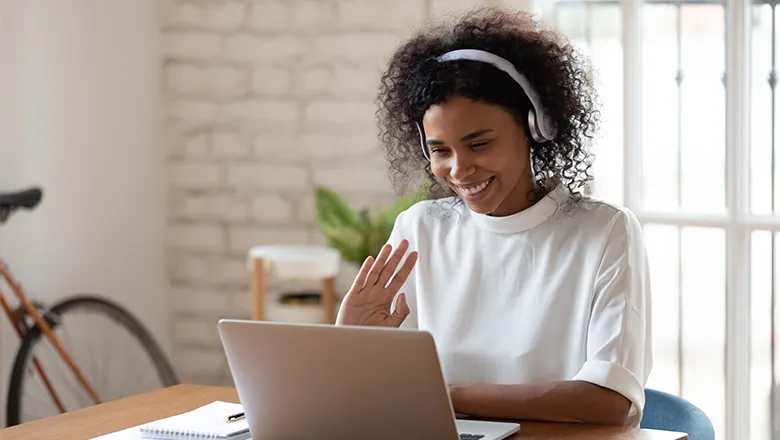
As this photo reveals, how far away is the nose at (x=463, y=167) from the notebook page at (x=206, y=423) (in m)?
0.53

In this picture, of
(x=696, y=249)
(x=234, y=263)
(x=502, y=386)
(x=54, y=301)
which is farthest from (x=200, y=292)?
(x=502, y=386)

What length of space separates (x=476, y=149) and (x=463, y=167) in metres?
0.04

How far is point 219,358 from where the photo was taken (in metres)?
4.11

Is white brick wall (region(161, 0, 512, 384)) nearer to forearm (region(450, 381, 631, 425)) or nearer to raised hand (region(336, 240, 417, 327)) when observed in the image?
raised hand (region(336, 240, 417, 327))

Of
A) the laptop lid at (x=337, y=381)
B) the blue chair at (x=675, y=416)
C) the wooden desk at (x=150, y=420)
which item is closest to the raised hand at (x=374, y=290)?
the wooden desk at (x=150, y=420)

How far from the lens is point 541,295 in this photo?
1.95 m

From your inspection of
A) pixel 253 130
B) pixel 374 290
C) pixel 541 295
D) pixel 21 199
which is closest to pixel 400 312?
pixel 374 290

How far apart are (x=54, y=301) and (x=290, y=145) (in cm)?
96

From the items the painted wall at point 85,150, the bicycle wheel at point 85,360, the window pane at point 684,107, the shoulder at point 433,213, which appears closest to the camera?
the shoulder at point 433,213

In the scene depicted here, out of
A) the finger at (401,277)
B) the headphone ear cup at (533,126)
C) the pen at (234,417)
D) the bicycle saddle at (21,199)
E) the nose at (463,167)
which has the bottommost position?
the pen at (234,417)

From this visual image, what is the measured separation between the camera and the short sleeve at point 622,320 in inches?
69.4

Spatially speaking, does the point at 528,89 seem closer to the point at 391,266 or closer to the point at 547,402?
the point at 391,266

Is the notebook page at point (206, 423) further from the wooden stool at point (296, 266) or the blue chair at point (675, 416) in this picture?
the wooden stool at point (296, 266)

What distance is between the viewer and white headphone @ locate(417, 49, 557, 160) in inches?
74.4
